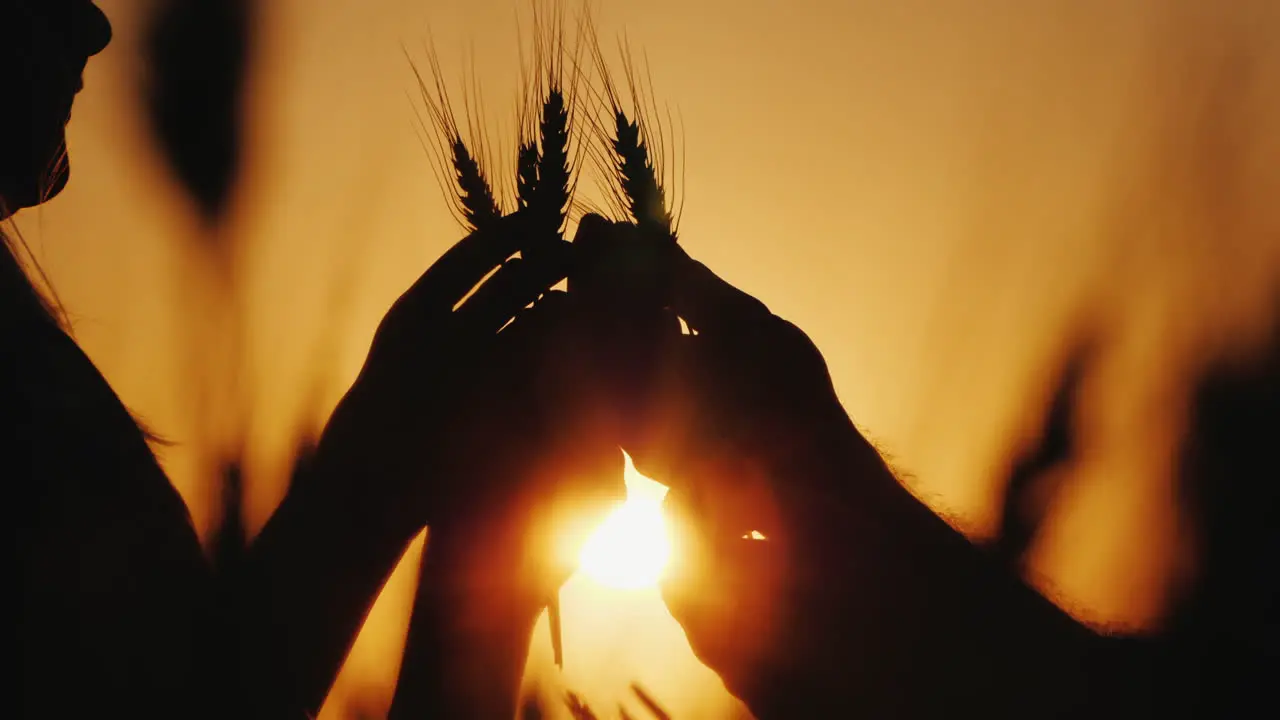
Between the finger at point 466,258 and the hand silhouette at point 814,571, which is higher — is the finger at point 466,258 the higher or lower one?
the higher one

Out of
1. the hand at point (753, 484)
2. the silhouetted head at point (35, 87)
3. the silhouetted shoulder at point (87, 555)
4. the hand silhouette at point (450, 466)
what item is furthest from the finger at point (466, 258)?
the silhouetted shoulder at point (87, 555)

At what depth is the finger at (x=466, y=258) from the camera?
898 millimetres

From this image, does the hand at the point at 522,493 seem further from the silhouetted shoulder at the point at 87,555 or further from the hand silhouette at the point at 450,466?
the silhouetted shoulder at the point at 87,555

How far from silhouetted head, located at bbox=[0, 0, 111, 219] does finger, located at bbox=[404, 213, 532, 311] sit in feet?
1.10

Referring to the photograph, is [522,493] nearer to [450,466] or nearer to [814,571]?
[450,466]

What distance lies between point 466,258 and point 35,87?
0.41m

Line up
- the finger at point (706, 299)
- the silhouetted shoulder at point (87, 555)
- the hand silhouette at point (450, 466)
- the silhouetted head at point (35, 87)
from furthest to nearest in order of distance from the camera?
the finger at point (706, 299) → the hand silhouette at point (450, 466) → the silhouetted head at point (35, 87) → the silhouetted shoulder at point (87, 555)

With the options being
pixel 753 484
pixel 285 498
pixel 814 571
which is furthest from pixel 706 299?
pixel 285 498

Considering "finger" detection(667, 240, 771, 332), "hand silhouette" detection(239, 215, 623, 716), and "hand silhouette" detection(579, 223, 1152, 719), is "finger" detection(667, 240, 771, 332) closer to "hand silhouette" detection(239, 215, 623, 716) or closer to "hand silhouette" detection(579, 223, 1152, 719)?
"hand silhouette" detection(579, 223, 1152, 719)

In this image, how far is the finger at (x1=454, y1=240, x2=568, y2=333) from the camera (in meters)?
0.95

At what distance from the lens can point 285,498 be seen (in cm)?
63

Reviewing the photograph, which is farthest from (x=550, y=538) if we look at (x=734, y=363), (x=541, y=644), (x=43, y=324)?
(x=43, y=324)

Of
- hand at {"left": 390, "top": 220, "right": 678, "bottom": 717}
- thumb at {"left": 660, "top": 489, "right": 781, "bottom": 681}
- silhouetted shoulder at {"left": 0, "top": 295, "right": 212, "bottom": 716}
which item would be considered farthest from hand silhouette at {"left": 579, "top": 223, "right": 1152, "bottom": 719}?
silhouetted shoulder at {"left": 0, "top": 295, "right": 212, "bottom": 716}

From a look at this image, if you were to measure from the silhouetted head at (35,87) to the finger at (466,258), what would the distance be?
0.34m
